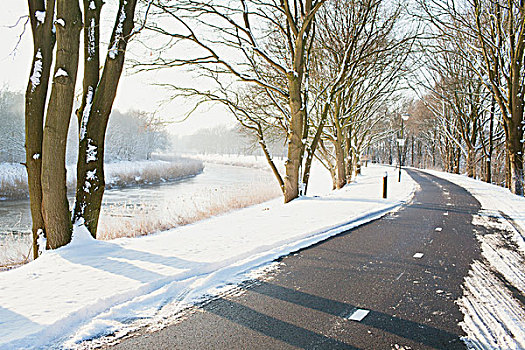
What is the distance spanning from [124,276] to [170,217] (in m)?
9.13

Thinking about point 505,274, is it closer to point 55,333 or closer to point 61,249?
point 55,333

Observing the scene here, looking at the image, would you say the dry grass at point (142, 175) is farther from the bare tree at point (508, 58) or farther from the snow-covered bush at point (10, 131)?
the bare tree at point (508, 58)

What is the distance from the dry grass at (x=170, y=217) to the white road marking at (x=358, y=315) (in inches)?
345

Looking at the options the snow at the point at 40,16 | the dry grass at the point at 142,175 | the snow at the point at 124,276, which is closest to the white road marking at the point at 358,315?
the snow at the point at 124,276

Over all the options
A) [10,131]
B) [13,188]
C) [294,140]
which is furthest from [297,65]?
[10,131]

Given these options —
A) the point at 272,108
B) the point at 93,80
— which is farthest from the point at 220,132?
the point at 93,80

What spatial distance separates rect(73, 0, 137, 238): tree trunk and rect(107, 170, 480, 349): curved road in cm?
377

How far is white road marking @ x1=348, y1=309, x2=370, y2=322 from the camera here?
11.9 feet

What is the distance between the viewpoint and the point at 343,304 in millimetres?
3982

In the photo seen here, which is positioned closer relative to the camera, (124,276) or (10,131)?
(124,276)

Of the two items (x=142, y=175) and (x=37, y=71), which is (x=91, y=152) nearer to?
(x=37, y=71)

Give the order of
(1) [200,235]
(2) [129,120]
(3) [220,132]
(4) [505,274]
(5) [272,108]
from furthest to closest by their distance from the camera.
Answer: (3) [220,132] < (2) [129,120] < (5) [272,108] < (1) [200,235] < (4) [505,274]

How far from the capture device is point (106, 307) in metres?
3.80

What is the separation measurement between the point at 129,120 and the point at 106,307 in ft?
246
